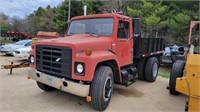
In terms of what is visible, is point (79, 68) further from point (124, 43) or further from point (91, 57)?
point (124, 43)

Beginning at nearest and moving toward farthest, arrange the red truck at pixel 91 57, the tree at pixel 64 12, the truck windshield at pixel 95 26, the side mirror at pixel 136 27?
the red truck at pixel 91 57 < the truck windshield at pixel 95 26 < the side mirror at pixel 136 27 < the tree at pixel 64 12

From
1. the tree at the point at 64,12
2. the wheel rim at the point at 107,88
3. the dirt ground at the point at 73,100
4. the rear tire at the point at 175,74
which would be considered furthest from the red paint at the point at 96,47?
the tree at the point at 64,12

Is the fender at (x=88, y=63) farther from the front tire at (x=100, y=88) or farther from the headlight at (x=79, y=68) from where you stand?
the front tire at (x=100, y=88)

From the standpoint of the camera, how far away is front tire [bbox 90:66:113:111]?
13.6ft

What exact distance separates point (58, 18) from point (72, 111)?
94.7 ft

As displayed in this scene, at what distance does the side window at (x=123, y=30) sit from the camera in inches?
209

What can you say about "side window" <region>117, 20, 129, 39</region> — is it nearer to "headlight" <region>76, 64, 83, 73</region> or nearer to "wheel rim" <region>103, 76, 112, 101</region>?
"wheel rim" <region>103, 76, 112, 101</region>

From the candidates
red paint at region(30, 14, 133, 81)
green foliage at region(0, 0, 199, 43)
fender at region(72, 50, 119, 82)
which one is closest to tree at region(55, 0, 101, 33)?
green foliage at region(0, 0, 199, 43)

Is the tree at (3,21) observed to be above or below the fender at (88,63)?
above

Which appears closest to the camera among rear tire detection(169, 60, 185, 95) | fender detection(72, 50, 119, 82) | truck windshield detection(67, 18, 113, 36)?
fender detection(72, 50, 119, 82)

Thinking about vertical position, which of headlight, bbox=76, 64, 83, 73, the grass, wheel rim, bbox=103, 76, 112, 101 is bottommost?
the grass

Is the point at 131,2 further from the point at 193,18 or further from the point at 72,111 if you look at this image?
the point at 72,111

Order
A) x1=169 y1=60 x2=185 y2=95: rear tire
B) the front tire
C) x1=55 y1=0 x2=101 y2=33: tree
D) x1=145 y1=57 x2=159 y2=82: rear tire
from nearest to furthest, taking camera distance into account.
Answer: the front tire < x1=169 y1=60 x2=185 y2=95: rear tire < x1=145 y1=57 x2=159 y2=82: rear tire < x1=55 y1=0 x2=101 y2=33: tree

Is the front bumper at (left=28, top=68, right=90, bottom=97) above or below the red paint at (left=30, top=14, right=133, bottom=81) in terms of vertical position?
below
